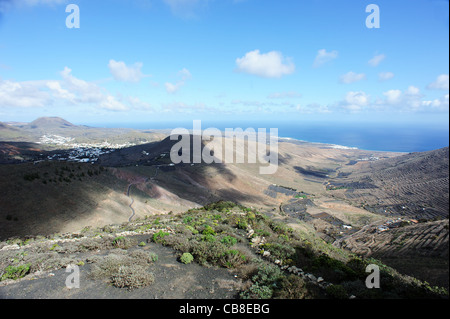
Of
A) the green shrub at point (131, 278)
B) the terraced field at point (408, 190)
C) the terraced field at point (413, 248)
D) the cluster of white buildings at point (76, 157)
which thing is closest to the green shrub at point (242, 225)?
the green shrub at point (131, 278)

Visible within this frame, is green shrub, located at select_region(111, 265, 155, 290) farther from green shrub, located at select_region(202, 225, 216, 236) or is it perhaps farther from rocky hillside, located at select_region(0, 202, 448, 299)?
green shrub, located at select_region(202, 225, 216, 236)

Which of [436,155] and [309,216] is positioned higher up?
[436,155]

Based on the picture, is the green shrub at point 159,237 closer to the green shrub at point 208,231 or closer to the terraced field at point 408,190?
the green shrub at point 208,231

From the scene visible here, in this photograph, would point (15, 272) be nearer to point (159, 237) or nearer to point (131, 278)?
point (131, 278)

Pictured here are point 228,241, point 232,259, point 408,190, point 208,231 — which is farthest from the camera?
point 408,190

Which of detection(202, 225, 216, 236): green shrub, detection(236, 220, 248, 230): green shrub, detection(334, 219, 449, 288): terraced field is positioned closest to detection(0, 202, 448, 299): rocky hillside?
detection(202, 225, 216, 236): green shrub

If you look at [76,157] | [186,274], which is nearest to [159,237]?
[186,274]
